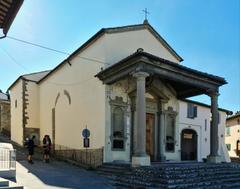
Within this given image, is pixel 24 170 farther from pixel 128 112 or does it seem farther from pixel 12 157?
pixel 128 112

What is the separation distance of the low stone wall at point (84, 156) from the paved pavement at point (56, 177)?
80cm

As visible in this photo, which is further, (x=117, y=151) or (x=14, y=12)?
(x=117, y=151)

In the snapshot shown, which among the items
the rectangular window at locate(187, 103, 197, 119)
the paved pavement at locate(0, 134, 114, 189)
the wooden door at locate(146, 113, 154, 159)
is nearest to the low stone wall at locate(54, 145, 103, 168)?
the paved pavement at locate(0, 134, 114, 189)

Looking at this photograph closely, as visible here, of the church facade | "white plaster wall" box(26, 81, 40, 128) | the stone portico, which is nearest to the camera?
the stone portico

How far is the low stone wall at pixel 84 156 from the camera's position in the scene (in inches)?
625

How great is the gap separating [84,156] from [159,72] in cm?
586

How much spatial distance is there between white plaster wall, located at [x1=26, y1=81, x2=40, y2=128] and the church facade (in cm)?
66

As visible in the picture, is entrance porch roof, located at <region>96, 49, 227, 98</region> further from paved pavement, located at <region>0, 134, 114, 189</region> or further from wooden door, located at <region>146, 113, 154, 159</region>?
paved pavement, located at <region>0, 134, 114, 189</region>

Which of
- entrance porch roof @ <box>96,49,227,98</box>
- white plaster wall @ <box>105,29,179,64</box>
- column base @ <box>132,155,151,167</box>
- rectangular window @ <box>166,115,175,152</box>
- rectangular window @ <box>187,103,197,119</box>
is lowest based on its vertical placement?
column base @ <box>132,155,151,167</box>

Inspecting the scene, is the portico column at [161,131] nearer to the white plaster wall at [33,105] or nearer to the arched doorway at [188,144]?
the arched doorway at [188,144]

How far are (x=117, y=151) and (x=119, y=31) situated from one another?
20.0ft

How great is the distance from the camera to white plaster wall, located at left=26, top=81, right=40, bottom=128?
23.8 meters

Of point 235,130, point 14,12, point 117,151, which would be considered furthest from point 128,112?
point 235,130

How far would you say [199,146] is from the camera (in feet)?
79.9
